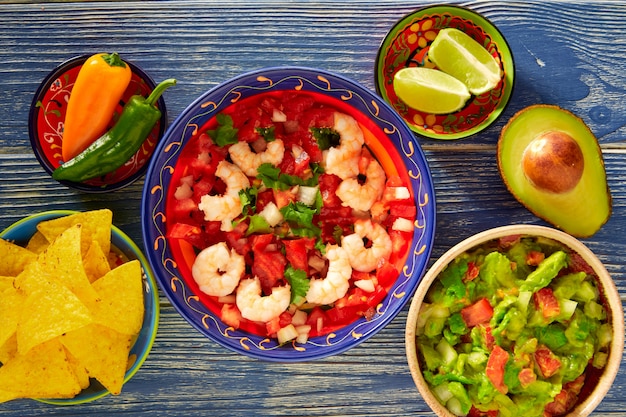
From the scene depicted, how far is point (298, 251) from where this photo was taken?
79.6 inches

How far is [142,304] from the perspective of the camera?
1984 mm

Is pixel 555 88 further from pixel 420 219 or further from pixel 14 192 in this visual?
pixel 14 192

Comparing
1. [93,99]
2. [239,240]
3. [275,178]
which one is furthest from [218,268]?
[93,99]

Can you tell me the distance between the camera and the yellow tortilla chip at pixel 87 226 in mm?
1934

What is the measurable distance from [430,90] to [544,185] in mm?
474

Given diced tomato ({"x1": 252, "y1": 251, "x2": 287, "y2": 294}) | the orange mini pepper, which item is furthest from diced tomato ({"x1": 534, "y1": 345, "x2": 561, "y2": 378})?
the orange mini pepper

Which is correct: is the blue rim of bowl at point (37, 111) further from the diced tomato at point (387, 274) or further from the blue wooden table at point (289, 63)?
the diced tomato at point (387, 274)

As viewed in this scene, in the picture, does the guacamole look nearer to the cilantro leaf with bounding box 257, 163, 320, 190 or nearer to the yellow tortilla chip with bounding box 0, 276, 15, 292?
the cilantro leaf with bounding box 257, 163, 320, 190

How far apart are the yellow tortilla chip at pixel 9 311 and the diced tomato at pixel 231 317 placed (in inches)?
24.3

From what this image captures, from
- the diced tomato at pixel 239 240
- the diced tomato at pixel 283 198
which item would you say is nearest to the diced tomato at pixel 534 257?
the diced tomato at pixel 283 198

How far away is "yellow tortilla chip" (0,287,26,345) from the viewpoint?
1.90 meters

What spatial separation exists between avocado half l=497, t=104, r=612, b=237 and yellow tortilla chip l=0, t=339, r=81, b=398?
1.53 metres

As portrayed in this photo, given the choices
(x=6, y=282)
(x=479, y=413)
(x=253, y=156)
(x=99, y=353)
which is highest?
(x=253, y=156)

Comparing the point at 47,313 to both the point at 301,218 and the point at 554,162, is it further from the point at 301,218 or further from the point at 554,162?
the point at 554,162
